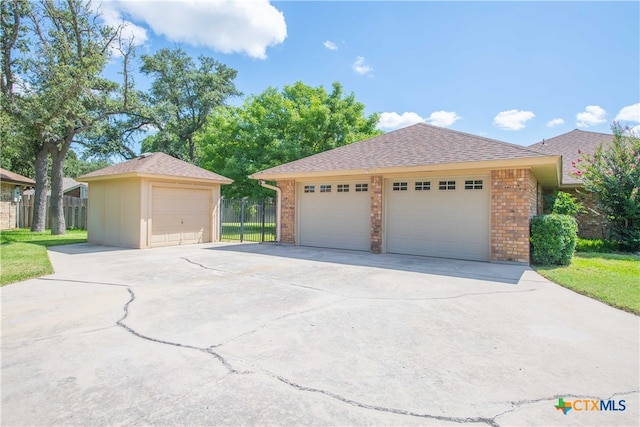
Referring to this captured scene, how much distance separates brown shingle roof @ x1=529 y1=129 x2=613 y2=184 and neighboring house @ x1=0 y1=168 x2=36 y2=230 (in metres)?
26.7

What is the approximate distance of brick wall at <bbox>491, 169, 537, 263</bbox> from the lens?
7.97 meters

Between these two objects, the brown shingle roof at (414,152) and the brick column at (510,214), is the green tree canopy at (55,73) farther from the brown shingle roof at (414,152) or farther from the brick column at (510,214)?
the brick column at (510,214)

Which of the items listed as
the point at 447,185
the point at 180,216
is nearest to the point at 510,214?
the point at 447,185

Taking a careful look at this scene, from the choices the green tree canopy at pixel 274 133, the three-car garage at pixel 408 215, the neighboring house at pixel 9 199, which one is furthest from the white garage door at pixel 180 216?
the neighboring house at pixel 9 199

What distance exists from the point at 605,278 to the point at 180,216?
12035mm

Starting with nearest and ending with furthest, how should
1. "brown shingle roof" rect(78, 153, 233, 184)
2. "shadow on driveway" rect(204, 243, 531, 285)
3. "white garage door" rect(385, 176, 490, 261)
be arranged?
"shadow on driveway" rect(204, 243, 531, 285) → "white garage door" rect(385, 176, 490, 261) → "brown shingle roof" rect(78, 153, 233, 184)

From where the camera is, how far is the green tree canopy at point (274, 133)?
1811 centimetres

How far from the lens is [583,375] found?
108 inches

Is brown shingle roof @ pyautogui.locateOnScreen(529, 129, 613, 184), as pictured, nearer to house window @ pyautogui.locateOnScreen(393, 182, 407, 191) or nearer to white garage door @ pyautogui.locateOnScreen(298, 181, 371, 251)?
house window @ pyautogui.locateOnScreen(393, 182, 407, 191)

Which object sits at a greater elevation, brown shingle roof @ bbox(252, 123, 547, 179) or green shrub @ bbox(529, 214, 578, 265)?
brown shingle roof @ bbox(252, 123, 547, 179)

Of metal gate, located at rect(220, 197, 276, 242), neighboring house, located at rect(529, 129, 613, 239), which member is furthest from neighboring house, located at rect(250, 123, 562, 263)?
neighboring house, located at rect(529, 129, 613, 239)

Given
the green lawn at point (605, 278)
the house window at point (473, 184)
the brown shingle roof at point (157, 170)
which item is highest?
the brown shingle roof at point (157, 170)

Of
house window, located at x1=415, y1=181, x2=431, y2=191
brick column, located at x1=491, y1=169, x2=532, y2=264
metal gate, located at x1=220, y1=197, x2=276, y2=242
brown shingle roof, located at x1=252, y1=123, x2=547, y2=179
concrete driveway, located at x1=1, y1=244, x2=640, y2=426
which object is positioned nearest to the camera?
concrete driveway, located at x1=1, y1=244, x2=640, y2=426

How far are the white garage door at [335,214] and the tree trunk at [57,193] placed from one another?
1194 cm
